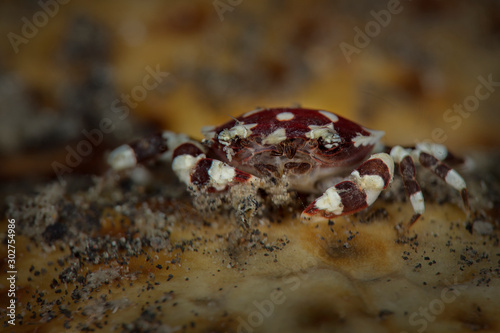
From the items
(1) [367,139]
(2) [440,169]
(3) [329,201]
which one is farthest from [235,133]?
(2) [440,169]

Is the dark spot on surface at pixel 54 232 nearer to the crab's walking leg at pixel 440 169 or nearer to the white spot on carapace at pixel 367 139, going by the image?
the white spot on carapace at pixel 367 139

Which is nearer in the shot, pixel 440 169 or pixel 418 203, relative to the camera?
pixel 418 203

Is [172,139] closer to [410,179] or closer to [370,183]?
[370,183]

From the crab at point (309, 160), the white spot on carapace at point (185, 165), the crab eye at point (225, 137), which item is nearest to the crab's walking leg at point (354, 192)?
the crab at point (309, 160)

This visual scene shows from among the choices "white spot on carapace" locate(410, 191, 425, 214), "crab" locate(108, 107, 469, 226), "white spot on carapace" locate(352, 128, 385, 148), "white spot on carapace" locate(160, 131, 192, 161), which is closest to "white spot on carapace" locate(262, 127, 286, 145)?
"crab" locate(108, 107, 469, 226)

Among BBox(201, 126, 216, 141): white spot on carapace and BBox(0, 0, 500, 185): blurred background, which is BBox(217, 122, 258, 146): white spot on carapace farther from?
BBox(0, 0, 500, 185): blurred background

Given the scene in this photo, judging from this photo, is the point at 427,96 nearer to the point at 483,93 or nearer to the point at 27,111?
the point at 483,93
